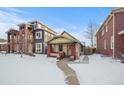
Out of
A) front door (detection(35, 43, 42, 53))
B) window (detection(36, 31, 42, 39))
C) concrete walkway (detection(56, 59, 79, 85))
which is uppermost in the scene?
window (detection(36, 31, 42, 39))

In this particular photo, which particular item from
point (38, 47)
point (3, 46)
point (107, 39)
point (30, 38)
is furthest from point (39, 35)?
point (107, 39)

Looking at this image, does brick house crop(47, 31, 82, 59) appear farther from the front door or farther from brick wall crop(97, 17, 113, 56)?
brick wall crop(97, 17, 113, 56)

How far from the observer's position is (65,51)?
4.35 m

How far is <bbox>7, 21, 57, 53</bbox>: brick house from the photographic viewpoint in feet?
14.2

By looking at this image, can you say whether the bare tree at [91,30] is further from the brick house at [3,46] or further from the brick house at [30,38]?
the brick house at [3,46]

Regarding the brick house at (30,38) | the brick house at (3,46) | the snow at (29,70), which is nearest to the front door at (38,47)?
the brick house at (30,38)

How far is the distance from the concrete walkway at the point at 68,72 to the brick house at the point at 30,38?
50 cm

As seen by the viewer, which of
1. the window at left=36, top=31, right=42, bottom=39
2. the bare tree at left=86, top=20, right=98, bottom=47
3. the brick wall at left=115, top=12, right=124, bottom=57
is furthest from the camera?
the brick wall at left=115, top=12, right=124, bottom=57

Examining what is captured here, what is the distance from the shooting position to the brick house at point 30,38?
4324 millimetres

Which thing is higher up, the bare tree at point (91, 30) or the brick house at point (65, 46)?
the bare tree at point (91, 30)

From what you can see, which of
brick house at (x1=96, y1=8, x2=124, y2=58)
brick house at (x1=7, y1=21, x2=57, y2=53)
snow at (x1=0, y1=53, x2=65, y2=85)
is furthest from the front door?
brick house at (x1=96, y1=8, x2=124, y2=58)

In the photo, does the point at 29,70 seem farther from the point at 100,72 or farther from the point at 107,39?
the point at 107,39

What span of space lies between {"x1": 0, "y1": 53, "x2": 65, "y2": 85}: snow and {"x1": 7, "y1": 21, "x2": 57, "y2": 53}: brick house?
0.55 ft
